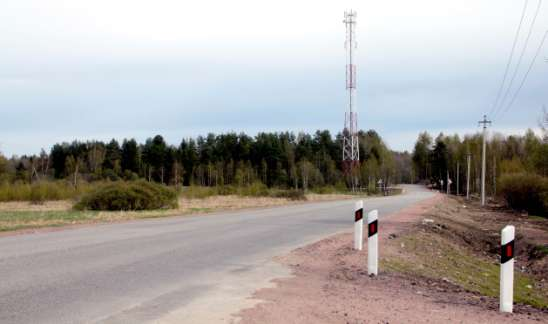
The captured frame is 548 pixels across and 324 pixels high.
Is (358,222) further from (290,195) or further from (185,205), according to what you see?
(290,195)

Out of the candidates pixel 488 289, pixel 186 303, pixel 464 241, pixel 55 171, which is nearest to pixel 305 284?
pixel 186 303

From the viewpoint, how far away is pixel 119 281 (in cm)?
858

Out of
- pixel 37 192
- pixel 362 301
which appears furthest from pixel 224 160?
pixel 362 301

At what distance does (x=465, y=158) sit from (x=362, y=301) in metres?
106

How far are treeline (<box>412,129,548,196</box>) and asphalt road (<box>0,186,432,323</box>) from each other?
35.0m

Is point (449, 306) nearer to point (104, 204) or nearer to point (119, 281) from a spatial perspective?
point (119, 281)

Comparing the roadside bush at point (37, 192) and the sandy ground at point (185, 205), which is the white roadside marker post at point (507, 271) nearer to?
the sandy ground at point (185, 205)

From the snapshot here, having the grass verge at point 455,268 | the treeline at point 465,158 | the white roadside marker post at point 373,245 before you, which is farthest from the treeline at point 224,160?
the white roadside marker post at point 373,245

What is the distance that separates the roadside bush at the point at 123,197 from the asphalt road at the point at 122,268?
12.8 m

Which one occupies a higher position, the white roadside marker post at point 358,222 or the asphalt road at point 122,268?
the white roadside marker post at point 358,222

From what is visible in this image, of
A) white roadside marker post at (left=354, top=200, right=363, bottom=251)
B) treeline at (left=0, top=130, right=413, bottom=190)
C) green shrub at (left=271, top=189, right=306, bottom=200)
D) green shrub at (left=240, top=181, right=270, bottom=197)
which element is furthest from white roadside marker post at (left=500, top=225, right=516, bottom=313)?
treeline at (left=0, top=130, right=413, bottom=190)

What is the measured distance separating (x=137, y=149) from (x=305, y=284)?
102997 mm

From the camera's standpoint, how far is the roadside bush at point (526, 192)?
1592 inches

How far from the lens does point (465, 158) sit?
10706cm
